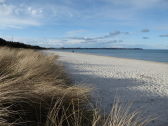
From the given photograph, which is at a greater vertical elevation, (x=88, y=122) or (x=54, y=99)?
(x=54, y=99)

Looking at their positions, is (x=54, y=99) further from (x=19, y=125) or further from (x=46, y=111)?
(x=19, y=125)

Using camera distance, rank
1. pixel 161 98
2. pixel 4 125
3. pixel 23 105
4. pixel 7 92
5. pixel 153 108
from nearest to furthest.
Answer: pixel 4 125 → pixel 7 92 → pixel 23 105 → pixel 153 108 → pixel 161 98

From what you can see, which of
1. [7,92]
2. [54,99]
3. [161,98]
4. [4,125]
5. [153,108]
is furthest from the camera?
[161,98]

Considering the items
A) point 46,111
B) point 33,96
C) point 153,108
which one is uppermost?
point 33,96

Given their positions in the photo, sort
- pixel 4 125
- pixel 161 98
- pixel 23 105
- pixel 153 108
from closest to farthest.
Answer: pixel 4 125, pixel 23 105, pixel 153 108, pixel 161 98

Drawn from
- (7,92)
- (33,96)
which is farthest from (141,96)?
(7,92)

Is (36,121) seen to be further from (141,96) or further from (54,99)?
(141,96)

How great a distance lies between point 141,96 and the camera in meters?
5.53

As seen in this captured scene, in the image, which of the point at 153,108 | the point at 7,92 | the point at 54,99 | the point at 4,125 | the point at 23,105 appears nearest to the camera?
the point at 4,125

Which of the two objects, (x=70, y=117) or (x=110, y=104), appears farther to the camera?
(x=110, y=104)

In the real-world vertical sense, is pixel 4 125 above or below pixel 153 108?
above

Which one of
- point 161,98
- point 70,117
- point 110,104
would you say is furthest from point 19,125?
point 161,98

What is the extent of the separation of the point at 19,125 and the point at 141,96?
3.59 metres

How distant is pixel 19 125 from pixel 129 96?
3.34 m
